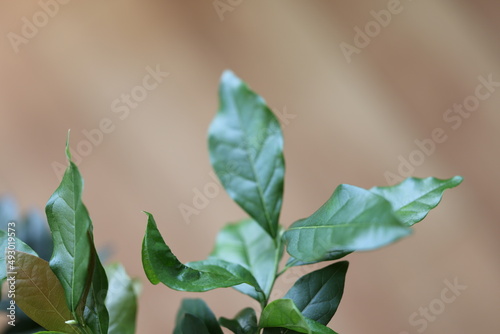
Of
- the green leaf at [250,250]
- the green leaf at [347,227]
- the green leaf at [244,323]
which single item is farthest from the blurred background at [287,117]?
the green leaf at [347,227]

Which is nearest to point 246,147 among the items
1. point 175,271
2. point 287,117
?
point 175,271

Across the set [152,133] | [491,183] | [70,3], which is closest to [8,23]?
[70,3]

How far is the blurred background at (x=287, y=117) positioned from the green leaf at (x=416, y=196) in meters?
1.32

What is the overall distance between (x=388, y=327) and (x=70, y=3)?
5.53 ft

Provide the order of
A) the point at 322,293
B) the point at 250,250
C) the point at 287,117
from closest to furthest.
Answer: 1. the point at 322,293
2. the point at 250,250
3. the point at 287,117

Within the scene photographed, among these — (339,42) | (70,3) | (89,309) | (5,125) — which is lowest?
(89,309)

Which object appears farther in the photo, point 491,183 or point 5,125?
point 5,125

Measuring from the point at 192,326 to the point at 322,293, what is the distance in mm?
132

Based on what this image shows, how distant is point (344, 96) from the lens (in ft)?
6.14

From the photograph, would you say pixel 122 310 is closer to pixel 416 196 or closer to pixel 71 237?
pixel 71 237

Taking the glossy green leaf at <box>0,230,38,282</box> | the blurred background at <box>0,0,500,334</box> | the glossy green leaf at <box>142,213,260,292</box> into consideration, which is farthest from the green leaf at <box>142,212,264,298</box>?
the blurred background at <box>0,0,500,334</box>

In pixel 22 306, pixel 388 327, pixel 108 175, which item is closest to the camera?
pixel 22 306

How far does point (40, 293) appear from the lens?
0.43 meters

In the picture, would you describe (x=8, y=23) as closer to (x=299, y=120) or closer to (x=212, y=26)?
(x=212, y=26)
